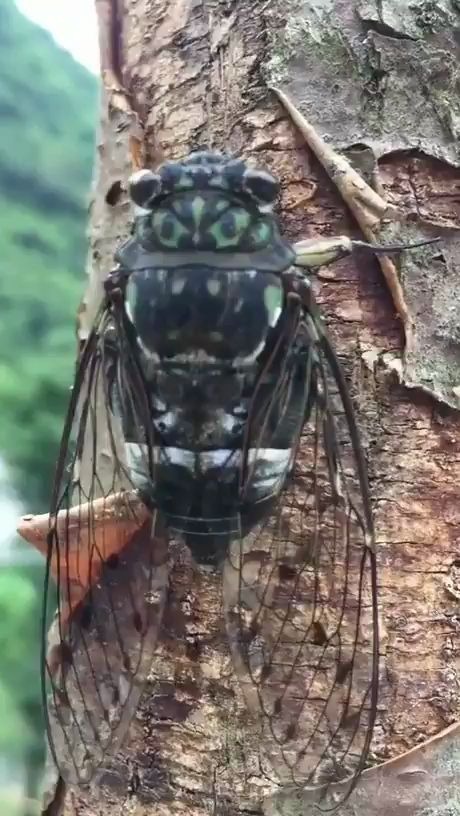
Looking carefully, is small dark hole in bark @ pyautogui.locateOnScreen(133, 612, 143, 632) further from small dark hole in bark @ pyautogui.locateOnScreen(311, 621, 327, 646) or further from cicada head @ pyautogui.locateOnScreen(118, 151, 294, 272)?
cicada head @ pyautogui.locateOnScreen(118, 151, 294, 272)

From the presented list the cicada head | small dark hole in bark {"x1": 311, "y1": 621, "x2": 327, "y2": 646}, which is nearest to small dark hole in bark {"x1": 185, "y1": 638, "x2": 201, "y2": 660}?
small dark hole in bark {"x1": 311, "y1": 621, "x2": 327, "y2": 646}

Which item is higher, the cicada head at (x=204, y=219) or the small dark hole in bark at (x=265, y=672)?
the cicada head at (x=204, y=219)

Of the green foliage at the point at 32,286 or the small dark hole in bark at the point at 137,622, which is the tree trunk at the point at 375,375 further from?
the green foliage at the point at 32,286

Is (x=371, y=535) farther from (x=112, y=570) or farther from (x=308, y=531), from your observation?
(x=112, y=570)

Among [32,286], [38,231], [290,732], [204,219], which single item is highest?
[38,231]

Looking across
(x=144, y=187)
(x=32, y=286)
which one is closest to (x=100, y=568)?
(x=144, y=187)

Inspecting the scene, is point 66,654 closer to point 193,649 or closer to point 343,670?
point 193,649

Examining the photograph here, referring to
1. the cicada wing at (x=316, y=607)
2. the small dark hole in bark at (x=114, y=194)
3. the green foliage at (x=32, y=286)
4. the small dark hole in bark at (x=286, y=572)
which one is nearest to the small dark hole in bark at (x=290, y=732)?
the cicada wing at (x=316, y=607)

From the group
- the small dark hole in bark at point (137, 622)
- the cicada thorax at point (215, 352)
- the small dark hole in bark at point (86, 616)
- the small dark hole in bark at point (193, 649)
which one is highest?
the cicada thorax at point (215, 352)
